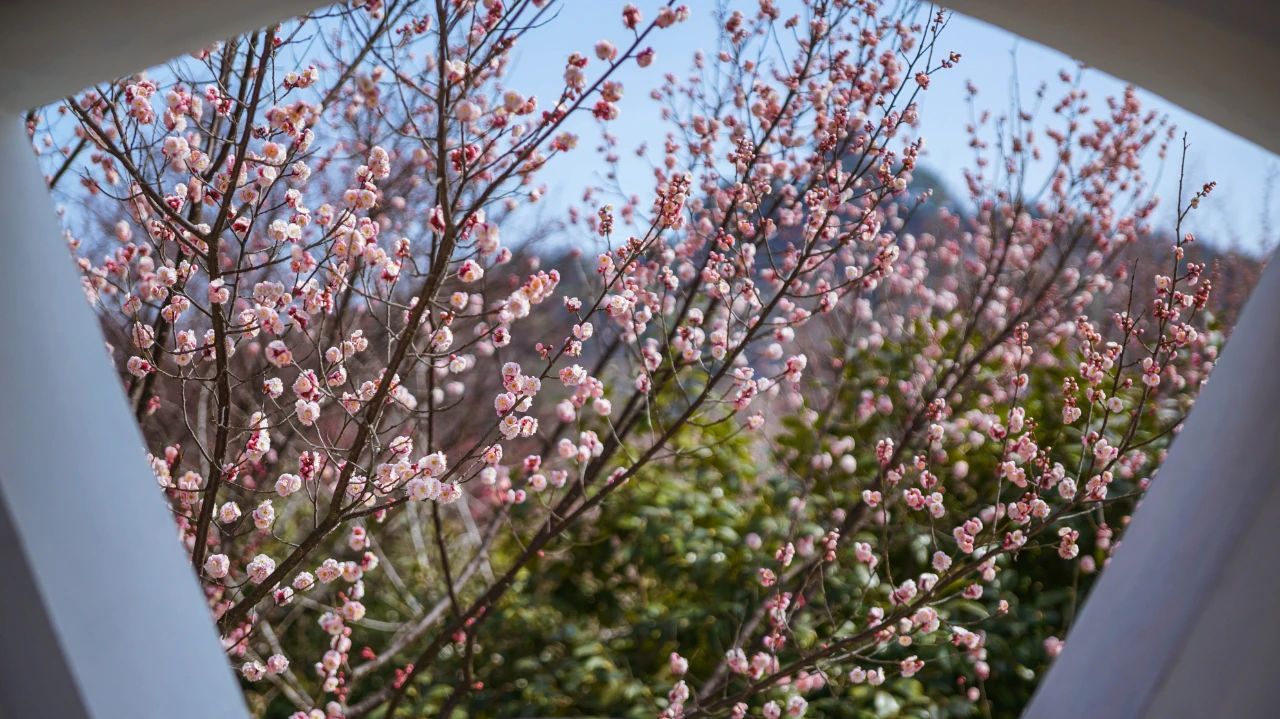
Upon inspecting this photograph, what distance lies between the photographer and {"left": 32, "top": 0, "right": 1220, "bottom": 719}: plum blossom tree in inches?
68.9

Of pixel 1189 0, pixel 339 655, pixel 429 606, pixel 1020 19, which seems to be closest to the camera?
pixel 1189 0

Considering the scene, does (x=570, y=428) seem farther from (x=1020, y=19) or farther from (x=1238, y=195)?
(x=1238, y=195)

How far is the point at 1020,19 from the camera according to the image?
1187 millimetres

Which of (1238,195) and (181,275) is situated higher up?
(1238,195)

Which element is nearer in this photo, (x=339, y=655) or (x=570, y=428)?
(x=339, y=655)

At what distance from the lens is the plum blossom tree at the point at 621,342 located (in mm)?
1751

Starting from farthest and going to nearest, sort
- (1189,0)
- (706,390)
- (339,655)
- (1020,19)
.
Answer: (339,655) → (706,390) → (1020,19) → (1189,0)

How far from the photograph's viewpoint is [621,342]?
274cm

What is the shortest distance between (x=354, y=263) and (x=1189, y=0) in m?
1.80

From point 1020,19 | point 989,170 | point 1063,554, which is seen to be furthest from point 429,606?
point 1020,19

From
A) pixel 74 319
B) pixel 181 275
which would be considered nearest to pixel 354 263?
pixel 181 275

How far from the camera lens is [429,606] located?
361cm

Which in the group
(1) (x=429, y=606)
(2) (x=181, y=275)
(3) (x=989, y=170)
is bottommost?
(1) (x=429, y=606)

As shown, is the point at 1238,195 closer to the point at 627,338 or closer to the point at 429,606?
the point at 627,338
